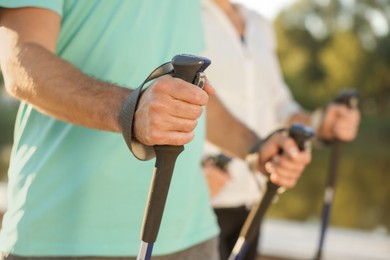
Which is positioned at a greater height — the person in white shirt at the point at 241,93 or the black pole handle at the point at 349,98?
the black pole handle at the point at 349,98

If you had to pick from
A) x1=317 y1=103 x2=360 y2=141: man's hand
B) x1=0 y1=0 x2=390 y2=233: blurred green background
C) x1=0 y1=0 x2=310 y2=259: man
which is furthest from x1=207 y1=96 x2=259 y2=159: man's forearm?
x1=0 y1=0 x2=390 y2=233: blurred green background

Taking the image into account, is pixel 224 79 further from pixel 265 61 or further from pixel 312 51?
pixel 312 51

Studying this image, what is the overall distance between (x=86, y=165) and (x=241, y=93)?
1517mm

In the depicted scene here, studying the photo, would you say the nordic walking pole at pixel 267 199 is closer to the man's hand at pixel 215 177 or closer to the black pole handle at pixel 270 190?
the black pole handle at pixel 270 190

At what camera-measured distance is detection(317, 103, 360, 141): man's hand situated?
2.69 metres

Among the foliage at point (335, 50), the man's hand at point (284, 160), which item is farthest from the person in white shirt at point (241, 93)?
the foliage at point (335, 50)

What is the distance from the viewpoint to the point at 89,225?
1.60 m

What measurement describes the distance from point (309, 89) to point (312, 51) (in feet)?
9.11

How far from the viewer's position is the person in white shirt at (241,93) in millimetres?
2926

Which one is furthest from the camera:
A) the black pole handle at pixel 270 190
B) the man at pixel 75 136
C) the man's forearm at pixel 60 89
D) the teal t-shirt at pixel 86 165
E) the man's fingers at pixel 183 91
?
the black pole handle at pixel 270 190

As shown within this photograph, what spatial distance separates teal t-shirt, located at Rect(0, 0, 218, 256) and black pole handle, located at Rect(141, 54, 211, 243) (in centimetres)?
30

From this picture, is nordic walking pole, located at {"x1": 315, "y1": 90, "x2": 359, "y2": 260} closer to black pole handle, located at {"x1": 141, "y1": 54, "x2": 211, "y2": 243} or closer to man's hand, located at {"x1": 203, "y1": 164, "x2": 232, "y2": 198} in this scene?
man's hand, located at {"x1": 203, "y1": 164, "x2": 232, "y2": 198}

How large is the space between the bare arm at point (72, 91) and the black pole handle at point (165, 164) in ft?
0.08

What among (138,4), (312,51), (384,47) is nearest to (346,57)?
(384,47)
